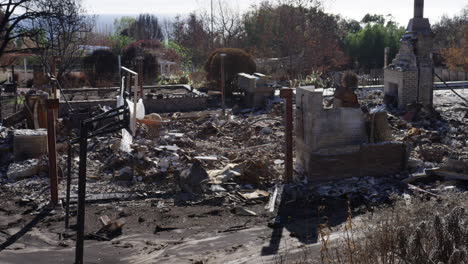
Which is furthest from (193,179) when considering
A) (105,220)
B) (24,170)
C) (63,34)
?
(63,34)

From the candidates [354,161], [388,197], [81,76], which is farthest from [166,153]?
[81,76]

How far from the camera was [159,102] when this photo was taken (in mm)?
21062

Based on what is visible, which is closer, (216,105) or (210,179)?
(210,179)

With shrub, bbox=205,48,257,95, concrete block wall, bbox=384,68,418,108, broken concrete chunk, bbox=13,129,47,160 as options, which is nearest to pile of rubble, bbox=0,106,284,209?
broken concrete chunk, bbox=13,129,47,160

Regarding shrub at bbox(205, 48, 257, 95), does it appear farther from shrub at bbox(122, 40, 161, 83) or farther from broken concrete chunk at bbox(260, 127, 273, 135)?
broken concrete chunk at bbox(260, 127, 273, 135)

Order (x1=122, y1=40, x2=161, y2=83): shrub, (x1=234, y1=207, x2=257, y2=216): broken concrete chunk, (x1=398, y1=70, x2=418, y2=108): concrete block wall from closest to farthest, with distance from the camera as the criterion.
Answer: (x1=234, y1=207, x2=257, y2=216): broken concrete chunk, (x1=398, y1=70, x2=418, y2=108): concrete block wall, (x1=122, y1=40, x2=161, y2=83): shrub

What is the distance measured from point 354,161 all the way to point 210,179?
2874mm

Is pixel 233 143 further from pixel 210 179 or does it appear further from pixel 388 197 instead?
pixel 388 197

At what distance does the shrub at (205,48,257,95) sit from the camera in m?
23.7

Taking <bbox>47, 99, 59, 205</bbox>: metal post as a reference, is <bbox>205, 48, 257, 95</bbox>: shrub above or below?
above

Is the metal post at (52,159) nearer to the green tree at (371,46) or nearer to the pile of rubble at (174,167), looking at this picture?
the pile of rubble at (174,167)

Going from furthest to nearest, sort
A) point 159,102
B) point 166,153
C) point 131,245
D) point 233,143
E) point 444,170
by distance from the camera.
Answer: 1. point 159,102
2. point 233,143
3. point 166,153
4. point 444,170
5. point 131,245

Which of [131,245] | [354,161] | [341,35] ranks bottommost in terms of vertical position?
[131,245]

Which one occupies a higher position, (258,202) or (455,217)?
(455,217)
